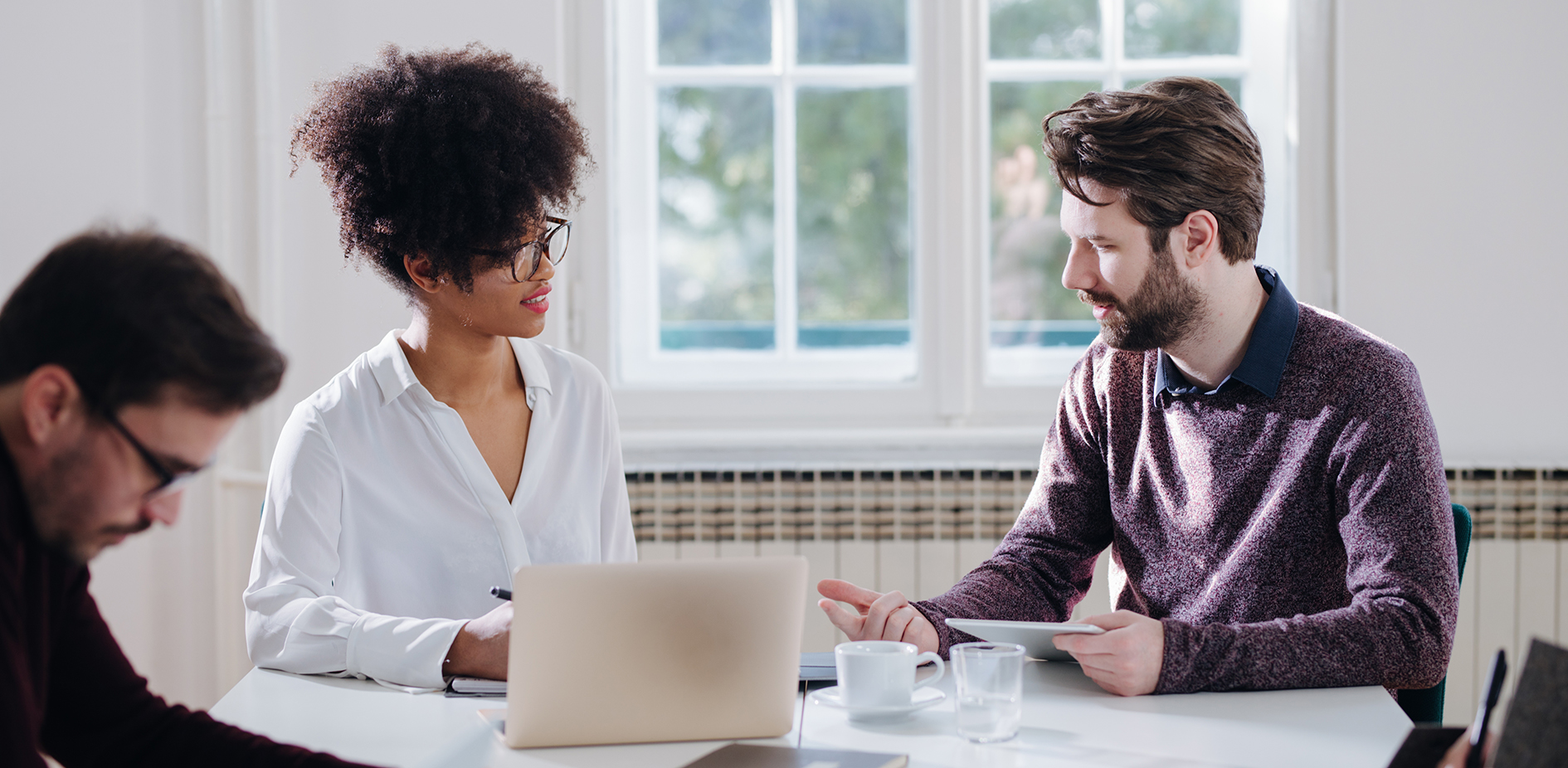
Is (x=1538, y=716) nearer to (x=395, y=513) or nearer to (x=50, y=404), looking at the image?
(x=50, y=404)

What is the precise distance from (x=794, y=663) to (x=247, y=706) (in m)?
0.56

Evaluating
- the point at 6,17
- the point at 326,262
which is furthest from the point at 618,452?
the point at 6,17

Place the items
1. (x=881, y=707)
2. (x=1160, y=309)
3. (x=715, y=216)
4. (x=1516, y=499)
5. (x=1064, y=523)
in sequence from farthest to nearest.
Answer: (x=715, y=216) → (x=1516, y=499) → (x=1064, y=523) → (x=1160, y=309) → (x=881, y=707)

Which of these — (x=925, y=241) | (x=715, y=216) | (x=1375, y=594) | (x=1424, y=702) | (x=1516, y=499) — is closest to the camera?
(x=1375, y=594)

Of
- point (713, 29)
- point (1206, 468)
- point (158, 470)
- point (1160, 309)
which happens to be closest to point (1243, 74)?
point (713, 29)

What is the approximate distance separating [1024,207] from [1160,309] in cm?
130

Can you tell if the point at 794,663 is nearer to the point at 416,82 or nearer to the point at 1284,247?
the point at 416,82

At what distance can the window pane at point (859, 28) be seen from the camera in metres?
2.74

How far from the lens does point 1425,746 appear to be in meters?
0.91

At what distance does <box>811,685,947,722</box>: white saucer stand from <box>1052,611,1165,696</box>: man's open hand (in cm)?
16

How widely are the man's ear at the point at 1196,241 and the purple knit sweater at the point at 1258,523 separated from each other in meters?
0.14

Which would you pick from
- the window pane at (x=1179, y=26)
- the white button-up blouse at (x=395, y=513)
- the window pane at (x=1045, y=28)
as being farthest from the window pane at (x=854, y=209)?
the white button-up blouse at (x=395, y=513)

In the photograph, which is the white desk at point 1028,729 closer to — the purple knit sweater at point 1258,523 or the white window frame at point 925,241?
the purple knit sweater at point 1258,523

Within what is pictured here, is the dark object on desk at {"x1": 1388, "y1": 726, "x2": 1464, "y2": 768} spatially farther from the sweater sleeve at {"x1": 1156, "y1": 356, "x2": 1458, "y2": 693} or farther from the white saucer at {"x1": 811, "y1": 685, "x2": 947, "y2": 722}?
the white saucer at {"x1": 811, "y1": 685, "x2": 947, "y2": 722}
